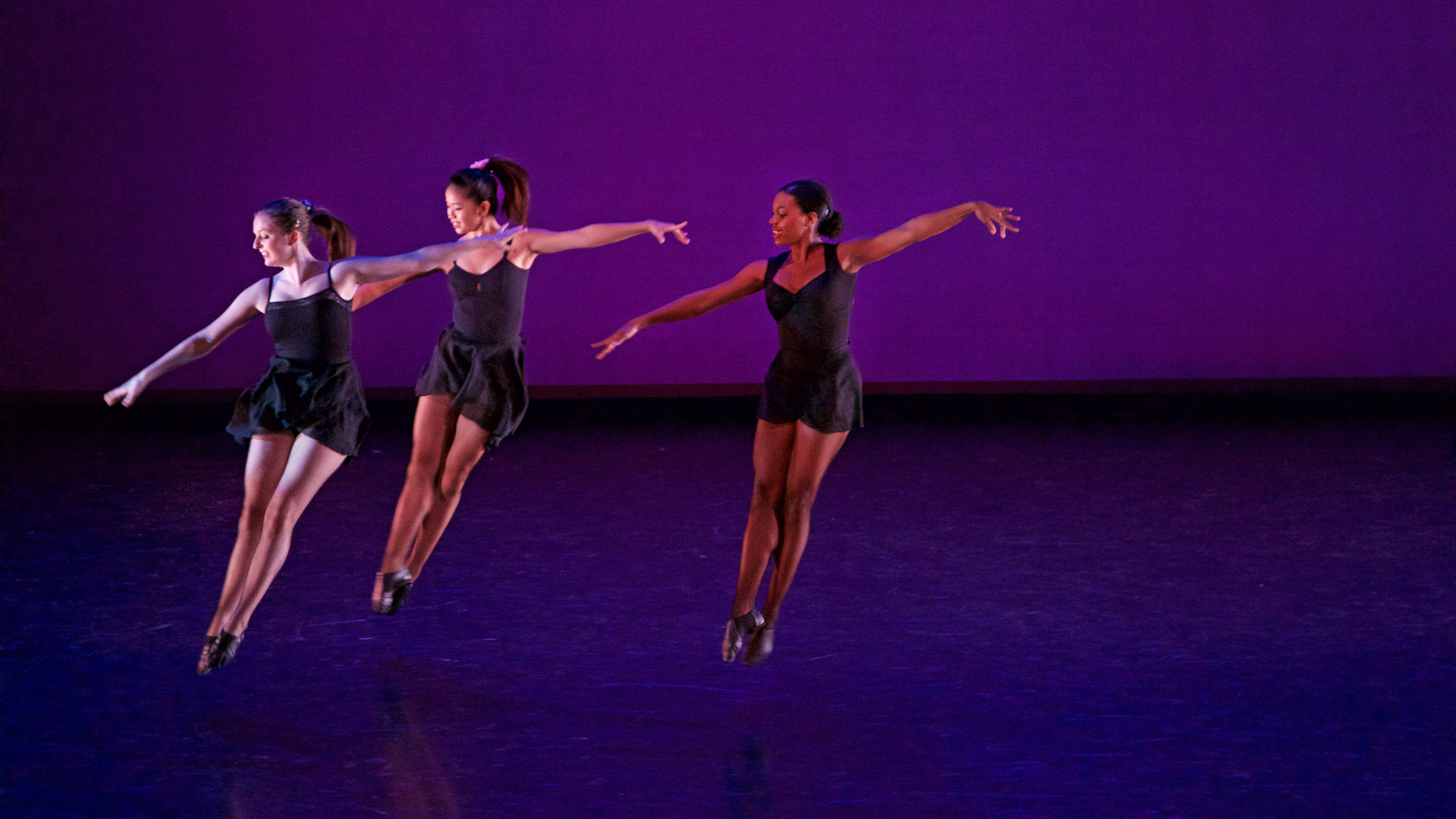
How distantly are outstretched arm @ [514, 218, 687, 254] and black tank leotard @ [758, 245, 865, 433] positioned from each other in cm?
37

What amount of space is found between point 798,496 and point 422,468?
3.75 ft

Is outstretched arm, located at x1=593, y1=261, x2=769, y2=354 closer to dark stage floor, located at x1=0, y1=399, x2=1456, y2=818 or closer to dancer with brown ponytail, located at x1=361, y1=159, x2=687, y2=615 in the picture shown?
dancer with brown ponytail, located at x1=361, y1=159, x2=687, y2=615

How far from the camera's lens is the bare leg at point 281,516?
11.9ft

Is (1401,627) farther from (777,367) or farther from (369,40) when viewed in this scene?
(369,40)

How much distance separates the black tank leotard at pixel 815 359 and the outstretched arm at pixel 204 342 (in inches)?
52.9

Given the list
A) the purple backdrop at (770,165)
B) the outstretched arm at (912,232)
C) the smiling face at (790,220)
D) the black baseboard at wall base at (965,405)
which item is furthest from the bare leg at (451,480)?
the purple backdrop at (770,165)

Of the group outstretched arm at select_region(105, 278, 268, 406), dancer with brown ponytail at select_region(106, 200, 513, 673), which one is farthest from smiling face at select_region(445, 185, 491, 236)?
outstretched arm at select_region(105, 278, 268, 406)

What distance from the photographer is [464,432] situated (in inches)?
162

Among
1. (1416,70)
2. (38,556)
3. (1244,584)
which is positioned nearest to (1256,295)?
(1416,70)

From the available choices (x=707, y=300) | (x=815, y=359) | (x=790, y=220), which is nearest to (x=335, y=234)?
(x=707, y=300)

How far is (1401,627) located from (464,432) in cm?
279

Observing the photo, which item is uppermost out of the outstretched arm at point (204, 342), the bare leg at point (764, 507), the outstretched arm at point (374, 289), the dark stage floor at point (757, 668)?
the outstretched arm at point (374, 289)

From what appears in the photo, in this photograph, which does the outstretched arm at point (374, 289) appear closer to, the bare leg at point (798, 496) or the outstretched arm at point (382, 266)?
the outstretched arm at point (382, 266)

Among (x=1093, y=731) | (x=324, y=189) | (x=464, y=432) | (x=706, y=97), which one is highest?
(x=706, y=97)
